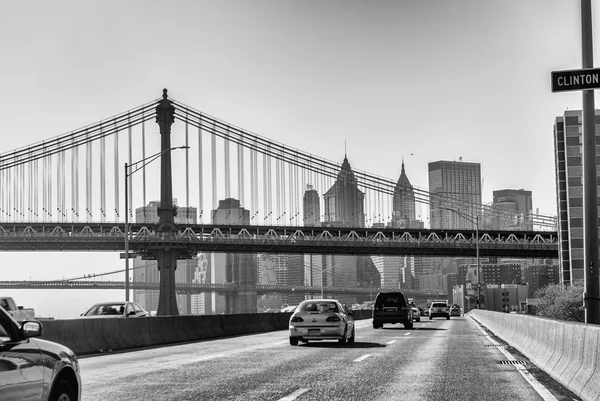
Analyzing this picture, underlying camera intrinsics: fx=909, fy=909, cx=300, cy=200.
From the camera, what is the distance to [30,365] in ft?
23.7

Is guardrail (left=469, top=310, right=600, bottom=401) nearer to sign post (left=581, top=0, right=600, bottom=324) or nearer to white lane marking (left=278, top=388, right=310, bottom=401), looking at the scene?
sign post (left=581, top=0, right=600, bottom=324)

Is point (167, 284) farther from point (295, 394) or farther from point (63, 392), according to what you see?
point (63, 392)

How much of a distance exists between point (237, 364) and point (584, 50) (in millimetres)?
8750

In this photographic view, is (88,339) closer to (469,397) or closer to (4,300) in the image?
(4,300)

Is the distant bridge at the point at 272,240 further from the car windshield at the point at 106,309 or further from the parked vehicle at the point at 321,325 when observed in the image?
the parked vehicle at the point at 321,325

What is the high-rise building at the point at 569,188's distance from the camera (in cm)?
10369

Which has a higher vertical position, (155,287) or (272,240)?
(272,240)

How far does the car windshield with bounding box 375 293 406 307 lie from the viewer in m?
40.9

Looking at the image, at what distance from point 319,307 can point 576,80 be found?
40.2ft

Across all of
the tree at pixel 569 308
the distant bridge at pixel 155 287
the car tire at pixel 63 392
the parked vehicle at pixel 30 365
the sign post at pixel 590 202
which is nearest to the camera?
the parked vehicle at pixel 30 365

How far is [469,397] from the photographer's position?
11602 mm

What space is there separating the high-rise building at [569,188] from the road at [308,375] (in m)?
85.4

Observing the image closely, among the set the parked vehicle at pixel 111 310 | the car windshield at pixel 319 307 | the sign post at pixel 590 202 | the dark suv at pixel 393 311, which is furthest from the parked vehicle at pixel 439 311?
the sign post at pixel 590 202

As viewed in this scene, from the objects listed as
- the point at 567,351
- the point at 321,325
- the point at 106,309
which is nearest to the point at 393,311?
the point at 106,309
